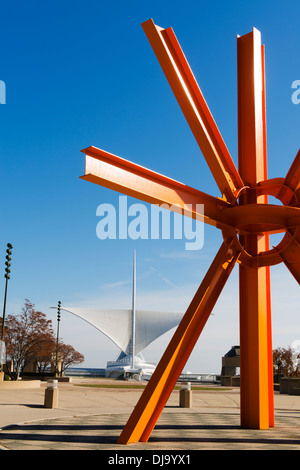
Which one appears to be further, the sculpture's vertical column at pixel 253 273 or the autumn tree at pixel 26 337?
the autumn tree at pixel 26 337

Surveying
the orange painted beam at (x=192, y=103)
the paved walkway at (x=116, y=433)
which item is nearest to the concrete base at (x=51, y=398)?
the paved walkway at (x=116, y=433)

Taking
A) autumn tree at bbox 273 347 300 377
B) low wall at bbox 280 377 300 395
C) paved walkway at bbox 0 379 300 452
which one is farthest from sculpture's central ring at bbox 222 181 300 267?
autumn tree at bbox 273 347 300 377

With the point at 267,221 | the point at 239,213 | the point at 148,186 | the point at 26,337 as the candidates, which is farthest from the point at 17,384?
the point at 148,186

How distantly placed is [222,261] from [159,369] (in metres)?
2.70

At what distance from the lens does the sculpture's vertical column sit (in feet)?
36.1

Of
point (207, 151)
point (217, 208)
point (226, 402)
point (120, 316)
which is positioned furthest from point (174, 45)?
point (120, 316)

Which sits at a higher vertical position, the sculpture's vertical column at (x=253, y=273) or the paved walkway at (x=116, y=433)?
the sculpture's vertical column at (x=253, y=273)

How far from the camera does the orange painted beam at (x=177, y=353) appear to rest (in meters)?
9.02

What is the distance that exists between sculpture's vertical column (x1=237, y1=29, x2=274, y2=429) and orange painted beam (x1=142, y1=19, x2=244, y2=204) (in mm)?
977

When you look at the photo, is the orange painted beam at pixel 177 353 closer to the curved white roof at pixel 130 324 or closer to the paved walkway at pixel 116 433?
the paved walkway at pixel 116 433

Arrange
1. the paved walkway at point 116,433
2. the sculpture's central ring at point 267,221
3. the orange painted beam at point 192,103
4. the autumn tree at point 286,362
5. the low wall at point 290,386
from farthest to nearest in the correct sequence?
the autumn tree at point 286,362
the low wall at point 290,386
the orange painted beam at point 192,103
the sculpture's central ring at point 267,221
the paved walkway at point 116,433

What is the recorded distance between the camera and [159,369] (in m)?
9.45

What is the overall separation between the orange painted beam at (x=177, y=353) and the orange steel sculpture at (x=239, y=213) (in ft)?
0.06
